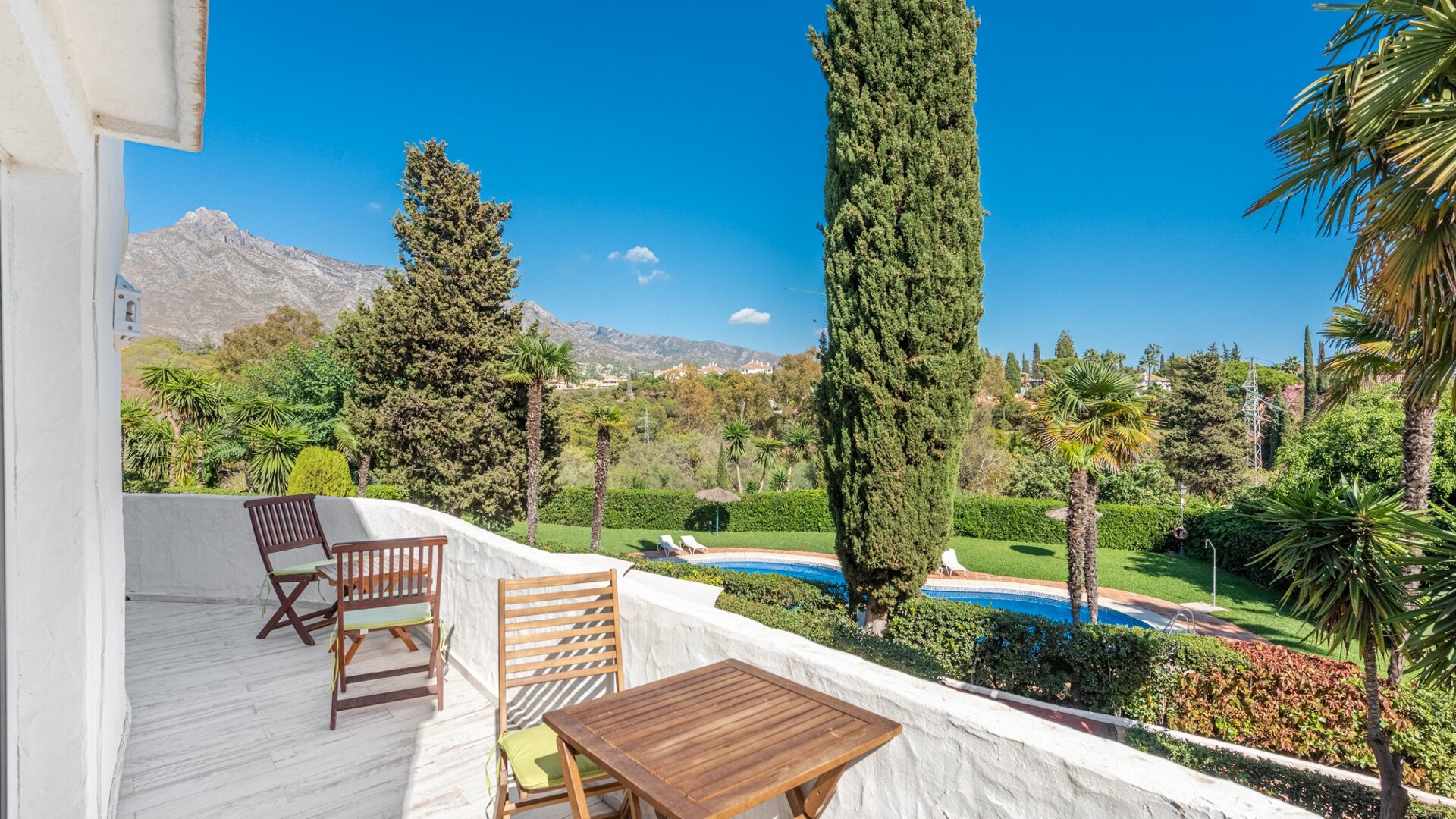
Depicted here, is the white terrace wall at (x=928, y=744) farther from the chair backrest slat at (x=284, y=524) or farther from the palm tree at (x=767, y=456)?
the palm tree at (x=767, y=456)

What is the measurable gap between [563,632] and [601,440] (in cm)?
1363

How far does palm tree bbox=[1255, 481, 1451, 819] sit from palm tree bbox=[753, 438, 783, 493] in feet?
66.7

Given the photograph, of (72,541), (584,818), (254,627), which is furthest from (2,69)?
(254,627)

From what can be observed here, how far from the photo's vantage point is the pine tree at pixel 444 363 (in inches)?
656

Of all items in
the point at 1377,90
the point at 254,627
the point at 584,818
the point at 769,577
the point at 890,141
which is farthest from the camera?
the point at 769,577

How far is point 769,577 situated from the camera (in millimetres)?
8750

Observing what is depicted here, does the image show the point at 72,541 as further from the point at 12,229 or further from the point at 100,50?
the point at 100,50

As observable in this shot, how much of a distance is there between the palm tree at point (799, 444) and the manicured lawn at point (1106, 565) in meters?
4.07

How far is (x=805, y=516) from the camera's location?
21750 mm

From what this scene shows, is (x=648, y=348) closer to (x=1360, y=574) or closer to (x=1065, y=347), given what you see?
(x=1065, y=347)

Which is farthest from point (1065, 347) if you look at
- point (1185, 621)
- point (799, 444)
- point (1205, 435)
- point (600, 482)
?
point (600, 482)

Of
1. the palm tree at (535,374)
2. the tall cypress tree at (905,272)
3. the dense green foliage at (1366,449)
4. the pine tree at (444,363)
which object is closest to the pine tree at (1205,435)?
the dense green foliage at (1366,449)

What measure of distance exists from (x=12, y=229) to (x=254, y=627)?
470 centimetres

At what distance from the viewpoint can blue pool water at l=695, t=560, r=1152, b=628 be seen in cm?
1340
